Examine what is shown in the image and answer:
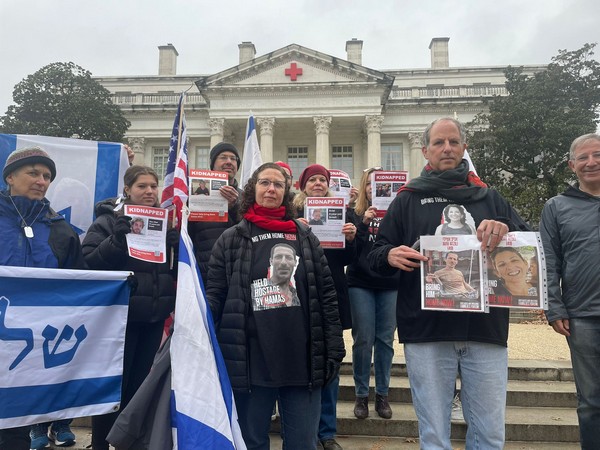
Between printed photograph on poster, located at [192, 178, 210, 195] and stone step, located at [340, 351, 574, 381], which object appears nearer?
printed photograph on poster, located at [192, 178, 210, 195]

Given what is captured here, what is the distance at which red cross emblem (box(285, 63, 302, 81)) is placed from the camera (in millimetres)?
36969

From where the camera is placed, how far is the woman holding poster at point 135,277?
11.6ft

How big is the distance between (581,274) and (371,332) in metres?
1.81

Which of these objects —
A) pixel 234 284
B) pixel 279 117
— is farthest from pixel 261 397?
pixel 279 117

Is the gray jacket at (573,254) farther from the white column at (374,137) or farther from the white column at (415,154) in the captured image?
the white column at (415,154)

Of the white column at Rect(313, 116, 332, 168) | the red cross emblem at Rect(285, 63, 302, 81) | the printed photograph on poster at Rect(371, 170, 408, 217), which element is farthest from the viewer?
the red cross emblem at Rect(285, 63, 302, 81)

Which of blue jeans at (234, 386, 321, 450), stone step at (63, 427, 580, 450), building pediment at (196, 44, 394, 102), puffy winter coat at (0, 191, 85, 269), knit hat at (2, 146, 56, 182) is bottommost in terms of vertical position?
stone step at (63, 427, 580, 450)

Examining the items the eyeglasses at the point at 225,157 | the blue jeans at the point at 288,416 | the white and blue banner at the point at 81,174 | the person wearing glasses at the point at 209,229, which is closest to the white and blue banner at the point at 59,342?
the person wearing glasses at the point at 209,229

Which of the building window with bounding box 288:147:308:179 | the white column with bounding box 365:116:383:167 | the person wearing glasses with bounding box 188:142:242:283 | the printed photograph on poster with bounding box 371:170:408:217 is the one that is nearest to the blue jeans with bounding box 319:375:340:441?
the person wearing glasses with bounding box 188:142:242:283

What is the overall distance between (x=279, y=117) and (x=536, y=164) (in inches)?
781

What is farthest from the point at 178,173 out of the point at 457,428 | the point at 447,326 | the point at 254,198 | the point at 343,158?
the point at 343,158

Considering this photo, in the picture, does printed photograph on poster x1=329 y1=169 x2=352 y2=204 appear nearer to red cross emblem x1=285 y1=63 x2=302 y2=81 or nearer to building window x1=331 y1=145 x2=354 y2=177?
red cross emblem x1=285 y1=63 x2=302 y2=81

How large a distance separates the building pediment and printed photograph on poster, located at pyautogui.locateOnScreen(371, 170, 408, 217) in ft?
110

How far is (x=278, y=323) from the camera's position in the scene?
2.82 m
